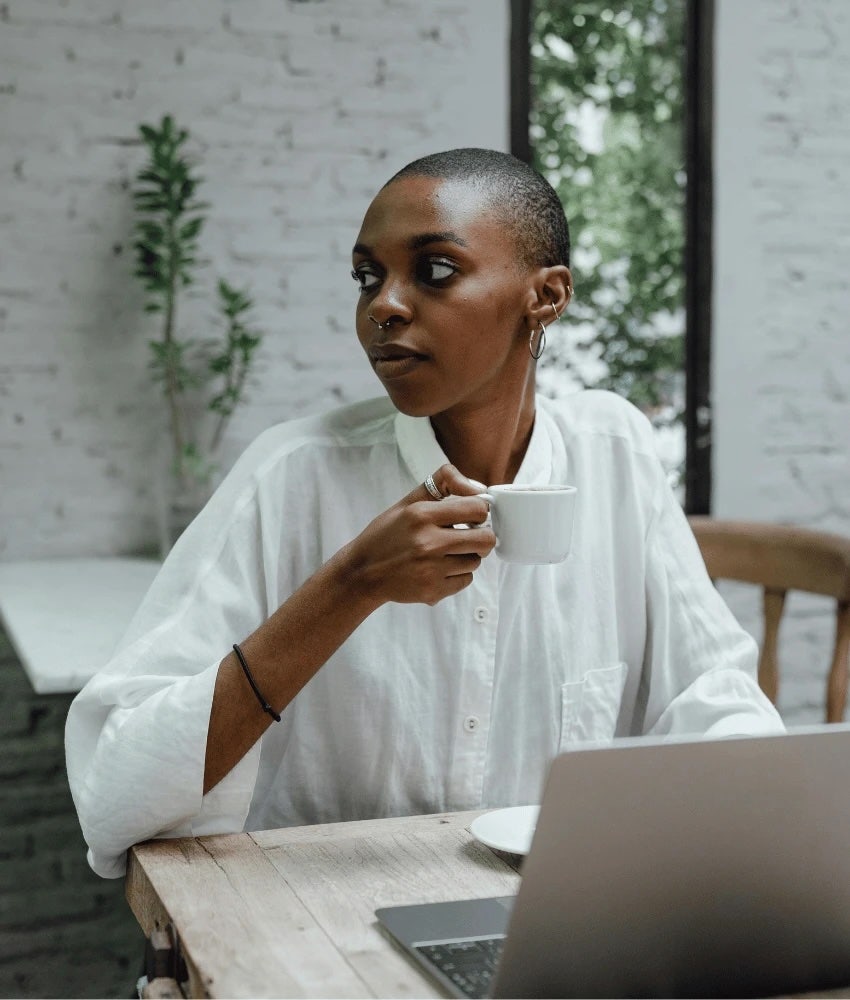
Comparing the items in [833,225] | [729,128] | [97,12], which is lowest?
[833,225]

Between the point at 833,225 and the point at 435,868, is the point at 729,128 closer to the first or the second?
the point at 833,225

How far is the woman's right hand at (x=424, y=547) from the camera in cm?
106

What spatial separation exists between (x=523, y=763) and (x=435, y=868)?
348mm

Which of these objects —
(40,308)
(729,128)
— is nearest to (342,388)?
(40,308)

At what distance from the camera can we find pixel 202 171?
2.62 m

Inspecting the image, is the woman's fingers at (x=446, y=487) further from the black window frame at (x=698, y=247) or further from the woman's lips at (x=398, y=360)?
the black window frame at (x=698, y=247)

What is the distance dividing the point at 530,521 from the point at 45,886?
174cm

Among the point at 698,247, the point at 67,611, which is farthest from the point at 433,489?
the point at 698,247

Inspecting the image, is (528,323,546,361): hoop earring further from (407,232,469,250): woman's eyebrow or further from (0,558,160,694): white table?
(0,558,160,694): white table

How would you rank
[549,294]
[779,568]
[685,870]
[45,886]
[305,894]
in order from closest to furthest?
[685,870]
[305,894]
[549,294]
[779,568]
[45,886]

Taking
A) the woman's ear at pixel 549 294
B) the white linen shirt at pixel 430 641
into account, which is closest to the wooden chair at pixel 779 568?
the white linen shirt at pixel 430 641

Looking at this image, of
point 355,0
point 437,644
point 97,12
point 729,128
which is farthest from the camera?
point 729,128

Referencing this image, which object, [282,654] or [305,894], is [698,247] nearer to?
[282,654]

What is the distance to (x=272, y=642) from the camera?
110cm
